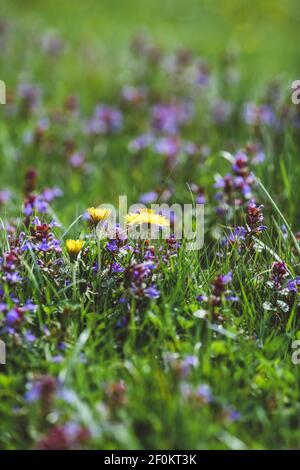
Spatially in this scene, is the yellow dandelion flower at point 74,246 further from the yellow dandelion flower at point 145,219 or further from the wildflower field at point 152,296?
the yellow dandelion flower at point 145,219

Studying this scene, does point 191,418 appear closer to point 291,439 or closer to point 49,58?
point 291,439

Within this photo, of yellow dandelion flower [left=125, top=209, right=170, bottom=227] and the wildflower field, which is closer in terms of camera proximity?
the wildflower field

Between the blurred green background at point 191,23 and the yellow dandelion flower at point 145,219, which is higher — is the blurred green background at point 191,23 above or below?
above

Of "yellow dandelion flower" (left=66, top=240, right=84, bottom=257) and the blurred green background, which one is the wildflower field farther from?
the blurred green background

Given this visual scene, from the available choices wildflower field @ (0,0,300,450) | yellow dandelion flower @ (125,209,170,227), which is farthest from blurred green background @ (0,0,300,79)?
yellow dandelion flower @ (125,209,170,227)

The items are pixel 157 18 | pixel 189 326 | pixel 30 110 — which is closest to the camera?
pixel 189 326

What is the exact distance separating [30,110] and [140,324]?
332 centimetres

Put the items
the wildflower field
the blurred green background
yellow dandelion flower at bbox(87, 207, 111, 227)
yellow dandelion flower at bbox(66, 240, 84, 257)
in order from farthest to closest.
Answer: the blurred green background
yellow dandelion flower at bbox(87, 207, 111, 227)
yellow dandelion flower at bbox(66, 240, 84, 257)
the wildflower field

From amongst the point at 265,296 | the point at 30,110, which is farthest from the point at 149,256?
the point at 30,110

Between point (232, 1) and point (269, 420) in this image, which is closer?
point (269, 420)

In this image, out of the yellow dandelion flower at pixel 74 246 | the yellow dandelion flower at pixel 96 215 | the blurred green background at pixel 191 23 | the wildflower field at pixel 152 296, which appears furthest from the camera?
the blurred green background at pixel 191 23

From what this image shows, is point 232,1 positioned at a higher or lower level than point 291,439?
higher

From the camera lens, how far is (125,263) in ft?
9.04

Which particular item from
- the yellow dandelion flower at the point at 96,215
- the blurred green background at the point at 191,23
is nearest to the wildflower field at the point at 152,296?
the yellow dandelion flower at the point at 96,215
